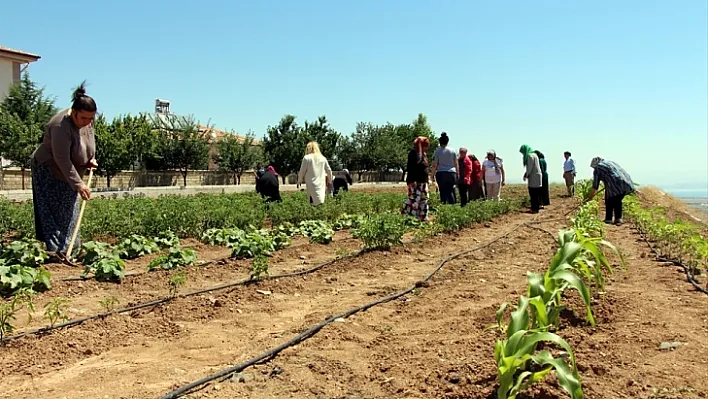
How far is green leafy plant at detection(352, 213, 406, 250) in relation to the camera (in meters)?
6.86

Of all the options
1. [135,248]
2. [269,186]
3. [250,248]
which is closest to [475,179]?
[269,186]

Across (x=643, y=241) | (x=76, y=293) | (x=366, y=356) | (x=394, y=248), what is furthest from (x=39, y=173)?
(x=643, y=241)

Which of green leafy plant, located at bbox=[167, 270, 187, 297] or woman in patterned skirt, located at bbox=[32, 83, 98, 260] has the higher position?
woman in patterned skirt, located at bbox=[32, 83, 98, 260]

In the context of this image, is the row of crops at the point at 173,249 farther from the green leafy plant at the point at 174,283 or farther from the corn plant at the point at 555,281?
the corn plant at the point at 555,281

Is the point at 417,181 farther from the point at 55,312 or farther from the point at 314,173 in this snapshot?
the point at 55,312

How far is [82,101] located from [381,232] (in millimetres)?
3591

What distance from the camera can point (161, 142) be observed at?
123 feet

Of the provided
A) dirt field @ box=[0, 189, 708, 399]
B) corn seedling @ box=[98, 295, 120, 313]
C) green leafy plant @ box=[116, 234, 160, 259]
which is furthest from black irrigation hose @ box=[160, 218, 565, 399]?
green leafy plant @ box=[116, 234, 160, 259]

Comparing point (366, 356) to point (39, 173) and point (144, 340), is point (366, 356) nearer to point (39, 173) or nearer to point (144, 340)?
Answer: point (144, 340)

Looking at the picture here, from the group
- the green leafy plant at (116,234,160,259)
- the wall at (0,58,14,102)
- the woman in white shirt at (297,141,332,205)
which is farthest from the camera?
the wall at (0,58,14,102)

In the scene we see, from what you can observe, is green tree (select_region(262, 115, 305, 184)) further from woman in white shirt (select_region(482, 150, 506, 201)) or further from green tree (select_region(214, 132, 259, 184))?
woman in white shirt (select_region(482, 150, 506, 201))

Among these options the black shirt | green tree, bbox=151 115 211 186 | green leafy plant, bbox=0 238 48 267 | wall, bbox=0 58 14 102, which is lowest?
green leafy plant, bbox=0 238 48 267

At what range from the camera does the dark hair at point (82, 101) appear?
5.93 metres

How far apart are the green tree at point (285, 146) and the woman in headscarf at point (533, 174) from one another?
104 ft
